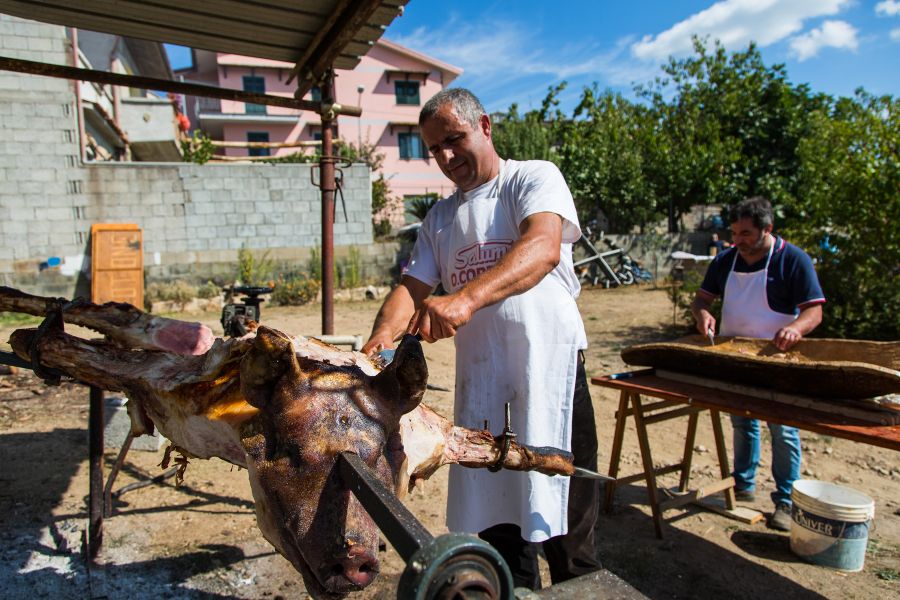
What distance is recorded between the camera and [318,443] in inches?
53.7

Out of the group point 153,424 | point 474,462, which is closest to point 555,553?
point 474,462

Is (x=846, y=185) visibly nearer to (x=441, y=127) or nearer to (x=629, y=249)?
(x=441, y=127)

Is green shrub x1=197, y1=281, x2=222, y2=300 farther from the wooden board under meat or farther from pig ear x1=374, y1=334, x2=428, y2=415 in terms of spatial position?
pig ear x1=374, y1=334, x2=428, y2=415

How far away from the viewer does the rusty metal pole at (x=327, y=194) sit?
12.3 feet

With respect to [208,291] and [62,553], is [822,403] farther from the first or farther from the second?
[208,291]

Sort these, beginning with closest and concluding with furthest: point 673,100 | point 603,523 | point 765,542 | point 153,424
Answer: point 153,424 < point 765,542 < point 603,523 < point 673,100

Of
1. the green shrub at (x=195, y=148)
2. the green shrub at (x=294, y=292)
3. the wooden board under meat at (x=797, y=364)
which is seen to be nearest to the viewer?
the wooden board under meat at (x=797, y=364)

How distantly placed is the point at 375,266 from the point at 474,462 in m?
13.1

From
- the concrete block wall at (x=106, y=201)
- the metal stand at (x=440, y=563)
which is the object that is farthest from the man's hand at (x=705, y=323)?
the concrete block wall at (x=106, y=201)

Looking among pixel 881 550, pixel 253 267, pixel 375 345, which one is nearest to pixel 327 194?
pixel 375 345

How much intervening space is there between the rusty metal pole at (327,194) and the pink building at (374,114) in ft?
82.6

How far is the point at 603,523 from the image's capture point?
3.93 metres

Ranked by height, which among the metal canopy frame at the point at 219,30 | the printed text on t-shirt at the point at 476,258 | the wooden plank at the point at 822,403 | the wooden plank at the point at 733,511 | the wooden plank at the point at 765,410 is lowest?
the wooden plank at the point at 733,511

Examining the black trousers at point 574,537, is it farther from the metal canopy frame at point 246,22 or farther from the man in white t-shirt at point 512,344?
the metal canopy frame at point 246,22
